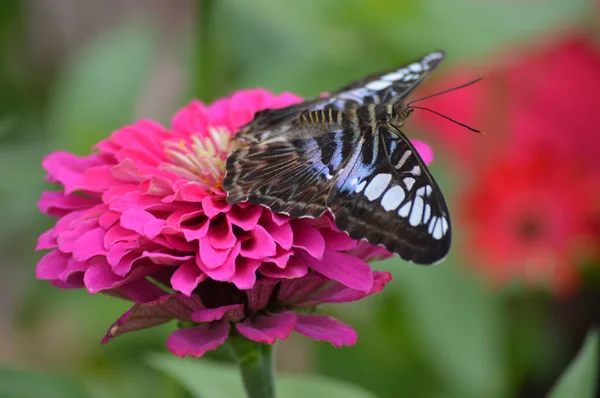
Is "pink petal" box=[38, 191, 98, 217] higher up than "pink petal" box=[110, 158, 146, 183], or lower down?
lower down

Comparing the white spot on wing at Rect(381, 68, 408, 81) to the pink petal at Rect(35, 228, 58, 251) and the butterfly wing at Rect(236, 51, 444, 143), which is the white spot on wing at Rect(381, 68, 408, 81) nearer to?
the butterfly wing at Rect(236, 51, 444, 143)

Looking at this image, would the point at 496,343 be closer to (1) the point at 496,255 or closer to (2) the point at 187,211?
(1) the point at 496,255

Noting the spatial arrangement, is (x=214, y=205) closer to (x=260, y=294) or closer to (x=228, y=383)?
(x=260, y=294)

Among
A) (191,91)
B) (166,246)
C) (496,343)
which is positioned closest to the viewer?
(166,246)

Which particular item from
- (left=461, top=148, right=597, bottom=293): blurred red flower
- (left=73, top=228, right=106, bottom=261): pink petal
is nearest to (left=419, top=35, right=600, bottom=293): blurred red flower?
(left=461, top=148, right=597, bottom=293): blurred red flower

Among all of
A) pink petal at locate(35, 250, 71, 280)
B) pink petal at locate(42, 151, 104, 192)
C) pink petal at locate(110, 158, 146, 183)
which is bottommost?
pink petal at locate(35, 250, 71, 280)

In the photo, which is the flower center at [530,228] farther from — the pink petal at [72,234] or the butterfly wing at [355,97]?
the pink petal at [72,234]

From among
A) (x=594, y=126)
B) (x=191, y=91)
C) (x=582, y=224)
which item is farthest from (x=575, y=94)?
(x=191, y=91)

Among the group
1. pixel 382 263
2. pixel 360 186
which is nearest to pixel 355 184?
pixel 360 186
